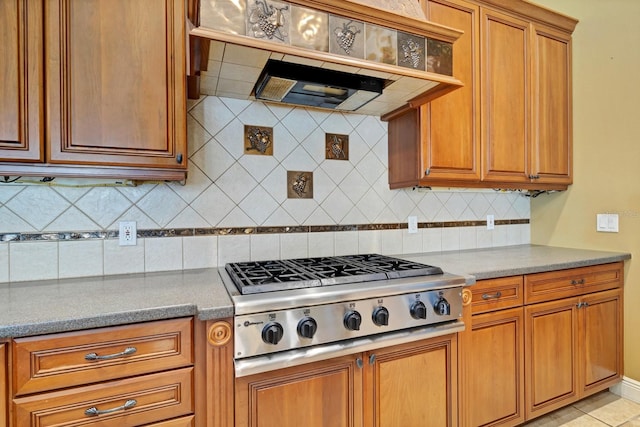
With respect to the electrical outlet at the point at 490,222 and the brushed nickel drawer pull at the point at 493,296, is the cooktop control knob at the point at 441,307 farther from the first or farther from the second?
the electrical outlet at the point at 490,222

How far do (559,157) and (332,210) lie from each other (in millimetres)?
1694

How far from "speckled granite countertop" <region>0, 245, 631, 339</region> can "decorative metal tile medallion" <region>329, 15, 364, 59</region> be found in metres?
1.08

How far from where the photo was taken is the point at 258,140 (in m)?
1.82

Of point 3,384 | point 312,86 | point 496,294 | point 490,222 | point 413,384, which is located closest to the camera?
point 3,384

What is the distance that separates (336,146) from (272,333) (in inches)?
48.4

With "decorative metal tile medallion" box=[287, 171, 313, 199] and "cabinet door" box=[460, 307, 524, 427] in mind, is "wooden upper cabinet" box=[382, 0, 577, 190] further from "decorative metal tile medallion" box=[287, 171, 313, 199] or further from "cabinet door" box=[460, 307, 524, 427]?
"cabinet door" box=[460, 307, 524, 427]

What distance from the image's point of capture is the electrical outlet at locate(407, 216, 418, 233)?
2.21 metres

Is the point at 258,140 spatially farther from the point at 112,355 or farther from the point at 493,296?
the point at 493,296

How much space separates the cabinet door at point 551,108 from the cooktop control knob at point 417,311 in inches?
58.7

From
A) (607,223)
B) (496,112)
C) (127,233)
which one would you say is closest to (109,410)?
(127,233)

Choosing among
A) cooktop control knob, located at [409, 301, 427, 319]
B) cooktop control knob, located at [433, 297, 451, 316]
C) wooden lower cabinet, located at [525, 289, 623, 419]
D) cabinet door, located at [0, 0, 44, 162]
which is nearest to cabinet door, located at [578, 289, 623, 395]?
wooden lower cabinet, located at [525, 289, 623, 419]

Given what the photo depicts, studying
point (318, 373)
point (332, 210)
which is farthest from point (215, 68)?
point (318, 373)

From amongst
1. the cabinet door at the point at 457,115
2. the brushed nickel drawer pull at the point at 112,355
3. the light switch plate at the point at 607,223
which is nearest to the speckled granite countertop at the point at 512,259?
the light switch plate at the point at 607,223

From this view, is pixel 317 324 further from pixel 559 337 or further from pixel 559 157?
pixel 559 157
